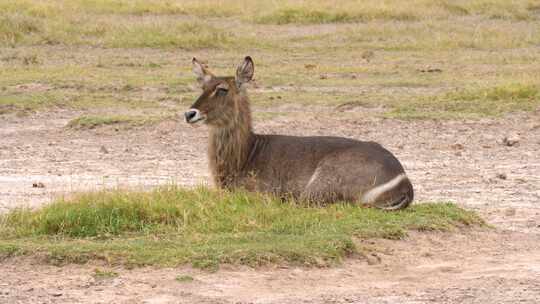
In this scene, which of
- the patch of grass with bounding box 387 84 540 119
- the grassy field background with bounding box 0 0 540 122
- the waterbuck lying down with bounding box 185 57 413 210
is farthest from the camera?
the grassy field background with bounding box 0 0 540 122

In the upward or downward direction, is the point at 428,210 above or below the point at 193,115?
below

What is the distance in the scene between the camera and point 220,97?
8930 millimetres

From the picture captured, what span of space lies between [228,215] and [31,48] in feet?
43.2

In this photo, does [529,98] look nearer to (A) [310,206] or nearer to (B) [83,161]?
(B) [83,161]

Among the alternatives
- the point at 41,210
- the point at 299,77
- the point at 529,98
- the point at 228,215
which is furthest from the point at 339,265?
the point at 299,77

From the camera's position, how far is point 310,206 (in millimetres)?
8500

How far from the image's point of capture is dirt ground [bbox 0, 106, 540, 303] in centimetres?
647

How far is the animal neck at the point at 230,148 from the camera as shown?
900cm

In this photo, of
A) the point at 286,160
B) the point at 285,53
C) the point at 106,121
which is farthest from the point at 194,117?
the point at 285,53

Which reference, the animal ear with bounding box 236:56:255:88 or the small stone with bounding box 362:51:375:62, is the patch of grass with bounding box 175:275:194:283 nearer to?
the animal ear with bounding box 236:56:255:88

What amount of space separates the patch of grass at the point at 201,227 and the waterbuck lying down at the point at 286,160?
0.16 meters

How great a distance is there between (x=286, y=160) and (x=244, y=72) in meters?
0.79

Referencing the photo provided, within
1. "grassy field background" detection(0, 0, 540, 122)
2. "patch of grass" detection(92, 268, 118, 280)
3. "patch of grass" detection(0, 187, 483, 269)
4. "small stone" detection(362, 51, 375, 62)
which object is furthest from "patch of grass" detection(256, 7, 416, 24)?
"patch of grass" detection(92, 268, 118, 280)

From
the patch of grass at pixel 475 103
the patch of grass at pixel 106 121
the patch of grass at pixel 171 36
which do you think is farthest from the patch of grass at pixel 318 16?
the patch of grass at pixel 106 121
